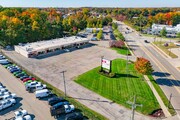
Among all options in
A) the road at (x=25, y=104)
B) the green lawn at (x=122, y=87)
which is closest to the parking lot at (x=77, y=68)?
the green lawn at (x=122, y=87)

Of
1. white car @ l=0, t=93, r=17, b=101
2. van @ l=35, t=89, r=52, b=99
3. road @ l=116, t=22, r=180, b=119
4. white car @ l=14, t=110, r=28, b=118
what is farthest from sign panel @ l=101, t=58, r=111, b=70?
white car @ l=14, t=110, r=28, b=118

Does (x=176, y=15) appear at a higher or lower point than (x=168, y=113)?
higher

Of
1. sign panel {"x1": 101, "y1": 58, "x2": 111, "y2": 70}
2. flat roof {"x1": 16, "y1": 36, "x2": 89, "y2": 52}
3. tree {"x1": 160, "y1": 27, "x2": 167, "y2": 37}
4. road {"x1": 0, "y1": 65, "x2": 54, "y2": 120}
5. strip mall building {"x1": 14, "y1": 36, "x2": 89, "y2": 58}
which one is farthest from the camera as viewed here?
tree {"x1": 160, "y1": 27, "x2": 167, "y2": 37}

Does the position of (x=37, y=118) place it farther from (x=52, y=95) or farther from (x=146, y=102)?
(x=146, y=102)

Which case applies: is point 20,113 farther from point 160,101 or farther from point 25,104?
point 160,101

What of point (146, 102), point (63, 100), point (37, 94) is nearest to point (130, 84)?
point (146, 102)

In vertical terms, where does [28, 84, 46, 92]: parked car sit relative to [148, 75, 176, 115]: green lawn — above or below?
above

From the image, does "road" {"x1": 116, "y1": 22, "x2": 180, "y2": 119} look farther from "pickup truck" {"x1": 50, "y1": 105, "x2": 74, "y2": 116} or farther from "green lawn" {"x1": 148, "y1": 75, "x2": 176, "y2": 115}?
"pickup truck" {"x1": 50, "y1": 105, "x2": 74, "y2": 116}
